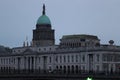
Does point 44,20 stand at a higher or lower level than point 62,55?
higher

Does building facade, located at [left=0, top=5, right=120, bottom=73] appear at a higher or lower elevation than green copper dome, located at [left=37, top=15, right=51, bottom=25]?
lower

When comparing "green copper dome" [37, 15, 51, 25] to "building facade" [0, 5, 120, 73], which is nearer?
"building facade" [0, 5, 120, 73]

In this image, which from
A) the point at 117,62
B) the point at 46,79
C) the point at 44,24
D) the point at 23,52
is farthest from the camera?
the point at 44,24

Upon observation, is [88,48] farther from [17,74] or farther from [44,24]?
[44,24]

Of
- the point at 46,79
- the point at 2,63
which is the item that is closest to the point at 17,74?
the point at 46,79

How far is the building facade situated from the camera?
142875mm

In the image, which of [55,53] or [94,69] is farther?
[55,53]

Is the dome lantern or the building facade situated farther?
the dome lantern

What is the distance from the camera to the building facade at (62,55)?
469 feet

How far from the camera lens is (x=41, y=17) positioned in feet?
617

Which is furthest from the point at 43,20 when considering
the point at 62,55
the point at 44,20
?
the point at 62,55

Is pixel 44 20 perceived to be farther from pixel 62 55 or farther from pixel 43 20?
pixel 62 55

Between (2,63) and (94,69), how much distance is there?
2177 inches

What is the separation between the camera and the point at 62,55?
523 feet
